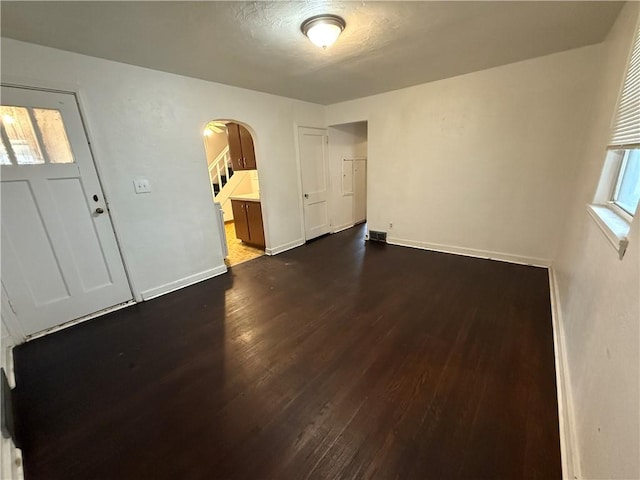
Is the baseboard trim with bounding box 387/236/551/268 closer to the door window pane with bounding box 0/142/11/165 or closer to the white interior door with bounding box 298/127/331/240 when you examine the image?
the white interior door with bounding box 298/127/331/240

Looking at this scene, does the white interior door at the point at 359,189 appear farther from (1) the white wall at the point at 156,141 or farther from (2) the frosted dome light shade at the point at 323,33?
(2) the frosted dome light shade at the point at 323,33

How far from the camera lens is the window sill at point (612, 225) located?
1130 millimetres

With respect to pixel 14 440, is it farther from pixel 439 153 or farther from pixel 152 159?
pixel 439 153

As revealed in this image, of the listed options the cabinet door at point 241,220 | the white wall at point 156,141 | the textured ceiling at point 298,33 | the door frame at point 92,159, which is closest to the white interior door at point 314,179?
the white wall at point 156,141

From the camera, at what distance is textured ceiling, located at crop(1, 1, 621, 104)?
5.46ft

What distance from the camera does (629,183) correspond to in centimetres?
161

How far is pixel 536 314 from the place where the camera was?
2.24m

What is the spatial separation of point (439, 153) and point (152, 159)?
353 cm

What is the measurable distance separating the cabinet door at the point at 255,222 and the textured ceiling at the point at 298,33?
5.88ft

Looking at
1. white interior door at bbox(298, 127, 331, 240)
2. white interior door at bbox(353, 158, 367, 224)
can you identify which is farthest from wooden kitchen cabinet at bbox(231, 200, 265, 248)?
white interior door at bbox(353, 158, 367, 224)

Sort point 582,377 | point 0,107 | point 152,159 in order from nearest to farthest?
point 582,377
point 0,107
point 152,159

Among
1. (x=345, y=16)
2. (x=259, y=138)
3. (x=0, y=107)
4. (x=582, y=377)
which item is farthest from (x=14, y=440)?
(x=259, y=138)

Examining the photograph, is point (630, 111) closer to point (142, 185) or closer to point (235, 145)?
point (142, 185)

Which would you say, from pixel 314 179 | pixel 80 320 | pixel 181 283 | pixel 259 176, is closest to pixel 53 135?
pixel 80 320
